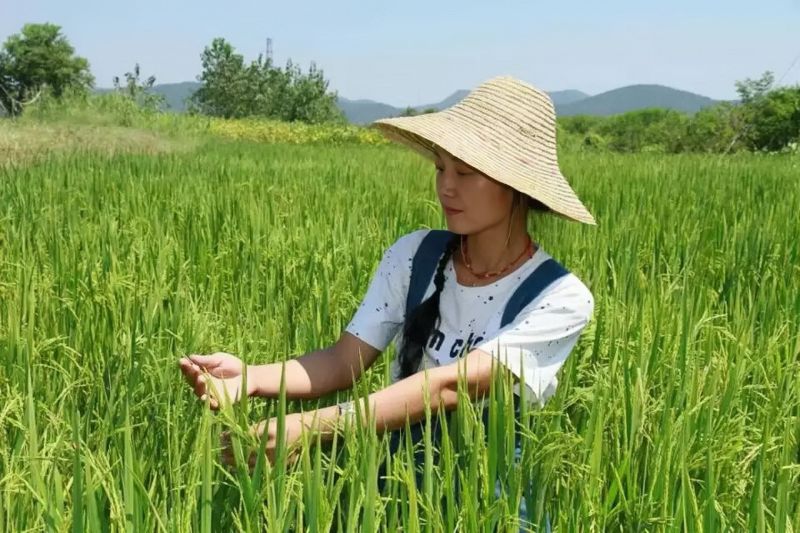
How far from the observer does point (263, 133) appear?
713 inches

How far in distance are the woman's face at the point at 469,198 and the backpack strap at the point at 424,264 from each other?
10 centimetres

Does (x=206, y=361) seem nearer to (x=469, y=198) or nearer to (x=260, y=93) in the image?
(x=469, y=198)

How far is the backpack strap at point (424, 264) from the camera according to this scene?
1.28 m

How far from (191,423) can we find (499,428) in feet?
1.44

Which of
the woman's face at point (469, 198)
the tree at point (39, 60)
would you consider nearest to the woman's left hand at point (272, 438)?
the woman's face at point (469, 198)

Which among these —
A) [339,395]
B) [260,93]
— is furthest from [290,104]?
[339,395]

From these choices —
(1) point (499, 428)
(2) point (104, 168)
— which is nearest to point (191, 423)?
(1) point (499, 428)

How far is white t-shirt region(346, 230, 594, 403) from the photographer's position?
112 cm

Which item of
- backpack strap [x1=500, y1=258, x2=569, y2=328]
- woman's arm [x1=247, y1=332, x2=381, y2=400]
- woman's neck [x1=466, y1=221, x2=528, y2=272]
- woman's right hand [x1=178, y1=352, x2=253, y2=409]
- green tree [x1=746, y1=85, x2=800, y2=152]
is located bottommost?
woman's arm [x1=247, y1=332, x2=381, y2=400]

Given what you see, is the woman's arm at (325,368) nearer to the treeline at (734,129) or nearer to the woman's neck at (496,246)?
the woman's neck at (496,246)

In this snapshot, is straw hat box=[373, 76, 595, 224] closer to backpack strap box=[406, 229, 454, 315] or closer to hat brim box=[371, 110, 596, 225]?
hat brim box=[371, 110, 596, 225]

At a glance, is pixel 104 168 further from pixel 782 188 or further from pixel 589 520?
pixel 589 520

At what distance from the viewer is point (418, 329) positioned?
124 centimetres

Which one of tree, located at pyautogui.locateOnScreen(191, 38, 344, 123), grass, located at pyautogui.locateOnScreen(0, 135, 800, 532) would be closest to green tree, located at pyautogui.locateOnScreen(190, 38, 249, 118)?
tree, located at pyautogui.locateOnScreen(191, 38, 344, 123)
